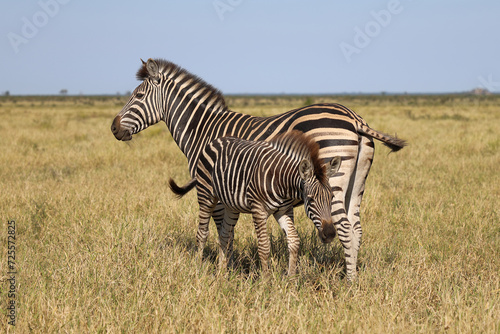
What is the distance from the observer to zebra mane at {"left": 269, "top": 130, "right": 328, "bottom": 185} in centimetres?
358

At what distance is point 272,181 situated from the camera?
3.84 metres

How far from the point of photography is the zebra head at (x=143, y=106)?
5.55 meters

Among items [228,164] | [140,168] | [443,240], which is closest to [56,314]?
[228,164]

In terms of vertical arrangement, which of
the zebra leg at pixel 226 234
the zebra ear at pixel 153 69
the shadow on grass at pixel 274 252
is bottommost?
the shadow on grass at pixel 274 252

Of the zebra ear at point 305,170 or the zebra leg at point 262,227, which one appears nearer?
the zebra ear at point 305,170

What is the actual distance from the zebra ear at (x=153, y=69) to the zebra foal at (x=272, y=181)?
4.84 feet

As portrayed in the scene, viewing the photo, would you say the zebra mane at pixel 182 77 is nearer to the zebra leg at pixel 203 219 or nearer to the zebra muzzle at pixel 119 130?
the zebra muzzle at pixel 119 130

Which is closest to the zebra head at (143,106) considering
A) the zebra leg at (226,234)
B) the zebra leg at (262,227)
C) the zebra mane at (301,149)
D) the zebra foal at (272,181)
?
the zebra foal at (272,181)

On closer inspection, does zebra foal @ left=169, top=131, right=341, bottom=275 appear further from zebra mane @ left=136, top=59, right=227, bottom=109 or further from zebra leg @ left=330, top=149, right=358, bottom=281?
zebra mane @ left=136, top=59, right=227, bottom=109

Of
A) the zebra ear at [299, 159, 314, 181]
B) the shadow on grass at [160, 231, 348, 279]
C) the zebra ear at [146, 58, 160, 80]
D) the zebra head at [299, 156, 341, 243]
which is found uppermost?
the zebra ear at [146, 58, 160, 80]

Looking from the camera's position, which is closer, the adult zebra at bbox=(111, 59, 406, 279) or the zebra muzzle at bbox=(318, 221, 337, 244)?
the zebra muzzle at bbox=(318, 221, 337, 244)

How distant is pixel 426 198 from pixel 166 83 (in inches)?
182

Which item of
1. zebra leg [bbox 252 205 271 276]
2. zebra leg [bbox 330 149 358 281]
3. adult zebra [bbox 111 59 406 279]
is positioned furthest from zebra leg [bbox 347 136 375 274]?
zebra leg [bbox 252 205 271 276]

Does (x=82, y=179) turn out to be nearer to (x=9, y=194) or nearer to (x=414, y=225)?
(x=9, y=194)
